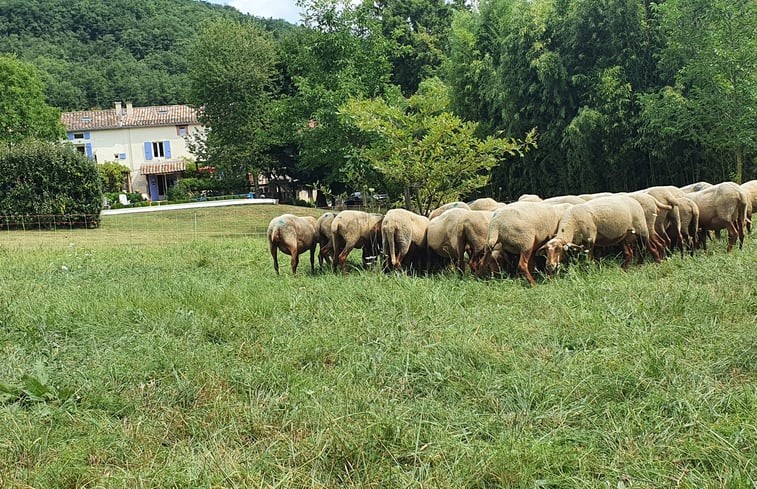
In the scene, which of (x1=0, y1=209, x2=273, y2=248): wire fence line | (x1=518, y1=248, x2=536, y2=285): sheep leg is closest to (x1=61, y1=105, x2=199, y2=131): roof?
(x1=0, y1=209, x2=273, y2=248): wire fence line

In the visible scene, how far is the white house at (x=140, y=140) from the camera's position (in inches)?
2140

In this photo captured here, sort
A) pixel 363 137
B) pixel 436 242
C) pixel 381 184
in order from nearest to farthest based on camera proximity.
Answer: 1. pixel 436 242
2. pixel 381 184
3. pixel 363 137

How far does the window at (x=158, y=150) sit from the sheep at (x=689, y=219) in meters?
51.9

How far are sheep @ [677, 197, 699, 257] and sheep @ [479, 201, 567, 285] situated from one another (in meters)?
2.92

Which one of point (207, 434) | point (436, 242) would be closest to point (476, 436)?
point (207, 434)

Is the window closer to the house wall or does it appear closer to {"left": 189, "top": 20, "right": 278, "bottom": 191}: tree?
the house wall

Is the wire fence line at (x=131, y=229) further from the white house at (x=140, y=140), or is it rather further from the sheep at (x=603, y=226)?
the white house at (x=140, y=140)

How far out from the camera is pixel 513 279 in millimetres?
8945

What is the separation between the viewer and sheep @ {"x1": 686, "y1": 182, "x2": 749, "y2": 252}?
10297mm

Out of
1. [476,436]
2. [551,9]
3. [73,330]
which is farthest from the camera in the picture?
[551,9]

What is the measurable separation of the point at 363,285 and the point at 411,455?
16.3 feet

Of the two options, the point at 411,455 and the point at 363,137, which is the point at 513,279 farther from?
the point at 363,137

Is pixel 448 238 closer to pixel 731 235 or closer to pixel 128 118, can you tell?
pixel 731 235

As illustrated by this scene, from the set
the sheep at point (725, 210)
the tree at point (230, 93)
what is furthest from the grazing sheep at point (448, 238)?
the tree at point (230, 93)
